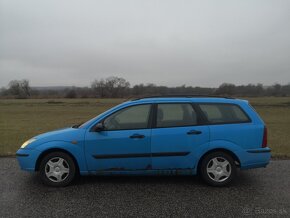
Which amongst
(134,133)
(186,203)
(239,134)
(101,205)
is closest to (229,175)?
(239,134)

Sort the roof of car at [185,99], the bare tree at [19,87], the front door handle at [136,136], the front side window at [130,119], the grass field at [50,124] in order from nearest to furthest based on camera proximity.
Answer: the front door handle at [136,136], the front side window at [130,119], the roof of car at [185,99], the grass field at [50,124], the bare tree at [19,87]

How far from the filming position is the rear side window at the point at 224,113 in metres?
5.27

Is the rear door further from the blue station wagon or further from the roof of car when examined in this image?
the roof of car

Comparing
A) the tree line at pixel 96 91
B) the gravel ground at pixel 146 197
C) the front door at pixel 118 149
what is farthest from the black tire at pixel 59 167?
the tree line at pixel 96 91

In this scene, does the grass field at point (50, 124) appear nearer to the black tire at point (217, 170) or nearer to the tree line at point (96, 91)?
the black tire at point (217, 170)

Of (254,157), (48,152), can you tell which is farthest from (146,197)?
(254,157)

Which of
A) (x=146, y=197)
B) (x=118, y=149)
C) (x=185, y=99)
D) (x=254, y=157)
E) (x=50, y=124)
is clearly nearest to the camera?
(x=146, y=197)

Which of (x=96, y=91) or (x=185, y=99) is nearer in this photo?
(x=185, y=99)

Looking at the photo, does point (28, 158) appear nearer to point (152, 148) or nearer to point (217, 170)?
point (152, 148)

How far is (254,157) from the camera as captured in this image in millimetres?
5172

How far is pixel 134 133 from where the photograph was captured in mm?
5086

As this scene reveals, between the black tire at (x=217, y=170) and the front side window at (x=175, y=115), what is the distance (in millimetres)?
638

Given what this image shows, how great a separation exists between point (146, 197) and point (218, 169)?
134 cm

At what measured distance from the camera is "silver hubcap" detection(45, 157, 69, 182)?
5148 millimetres
